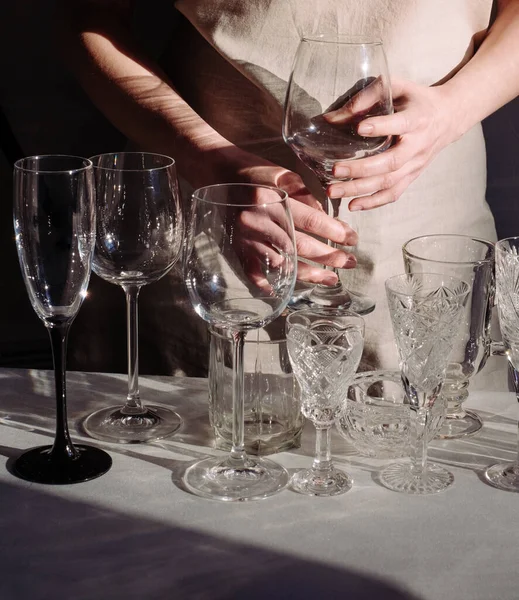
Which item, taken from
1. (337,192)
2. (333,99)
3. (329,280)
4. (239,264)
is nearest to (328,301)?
(329,280)

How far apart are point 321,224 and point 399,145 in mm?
160

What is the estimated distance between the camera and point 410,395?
89 cm

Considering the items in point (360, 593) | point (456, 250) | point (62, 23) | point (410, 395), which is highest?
point (62, 23)

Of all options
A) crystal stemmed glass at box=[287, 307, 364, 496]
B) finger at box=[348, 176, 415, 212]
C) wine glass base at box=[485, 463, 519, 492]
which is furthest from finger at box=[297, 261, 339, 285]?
wine glass base at box=[485, 463, 519, 492]

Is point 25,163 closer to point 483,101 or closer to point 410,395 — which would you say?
point 410,395

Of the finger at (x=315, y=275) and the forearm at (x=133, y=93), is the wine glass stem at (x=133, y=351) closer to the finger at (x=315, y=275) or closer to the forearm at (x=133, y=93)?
the finger at (x=315, y=275)

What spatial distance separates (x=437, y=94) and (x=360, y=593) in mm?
800

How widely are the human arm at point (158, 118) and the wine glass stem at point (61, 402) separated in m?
0.31

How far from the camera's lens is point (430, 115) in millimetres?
1249

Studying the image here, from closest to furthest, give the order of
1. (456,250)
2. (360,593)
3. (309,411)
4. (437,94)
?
(360,593) → (309,411) → (456,250) → (437,94)

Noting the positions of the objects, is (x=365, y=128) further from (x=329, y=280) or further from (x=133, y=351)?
(x=133, y=351)

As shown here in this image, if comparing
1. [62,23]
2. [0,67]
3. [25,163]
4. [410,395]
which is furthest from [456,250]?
[0,67]

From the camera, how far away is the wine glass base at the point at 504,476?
0.89 meters

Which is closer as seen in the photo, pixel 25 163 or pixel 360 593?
pixel 360 593
